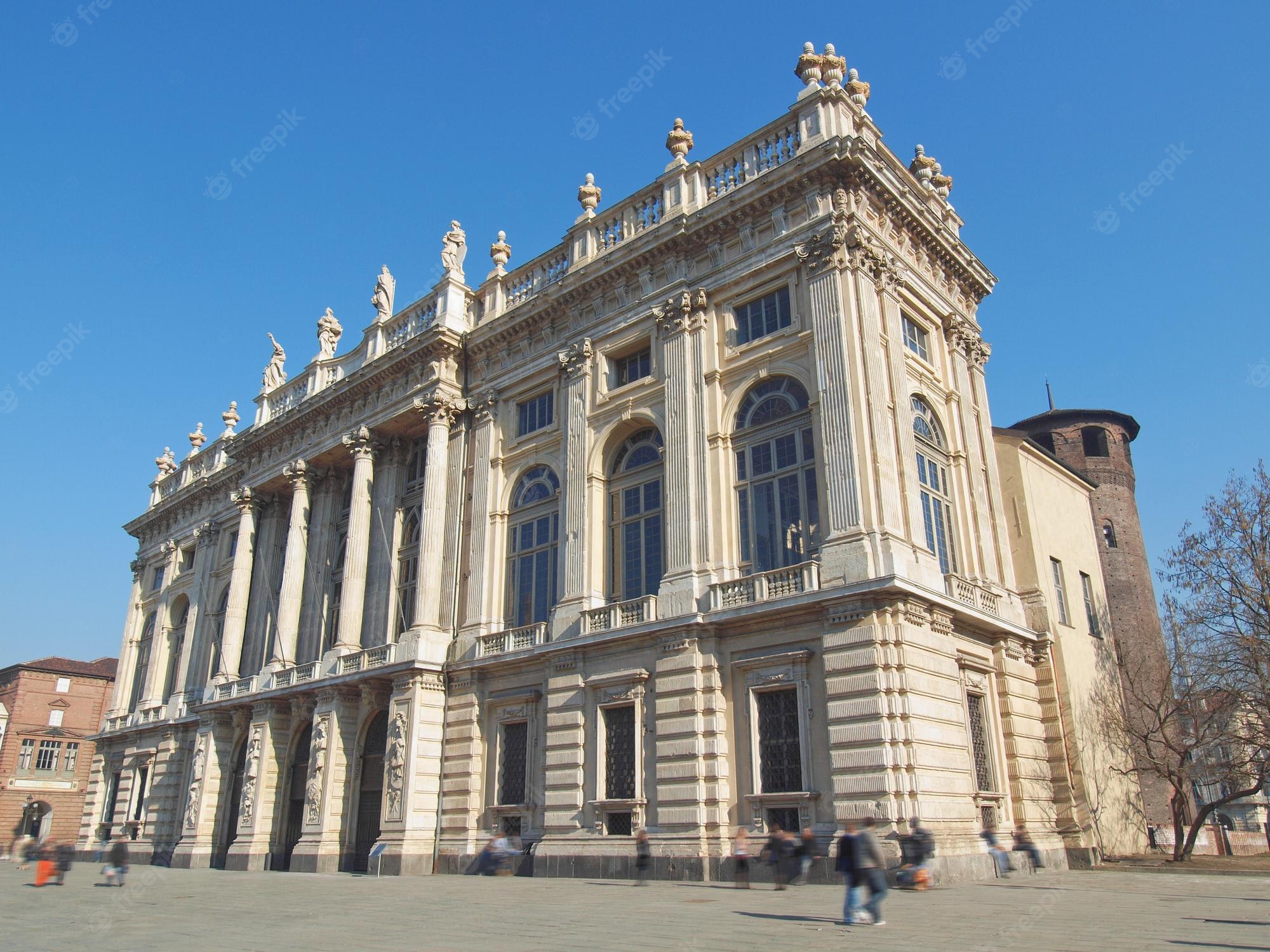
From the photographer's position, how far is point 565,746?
2508 cm

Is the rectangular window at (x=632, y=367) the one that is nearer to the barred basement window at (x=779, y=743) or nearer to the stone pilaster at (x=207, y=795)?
the barred basement window at (x=779, y=743)

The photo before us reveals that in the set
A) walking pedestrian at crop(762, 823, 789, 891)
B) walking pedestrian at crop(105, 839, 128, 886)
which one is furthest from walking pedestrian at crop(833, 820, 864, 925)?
walking pedestrian at crop(105, 839, 128, 886)

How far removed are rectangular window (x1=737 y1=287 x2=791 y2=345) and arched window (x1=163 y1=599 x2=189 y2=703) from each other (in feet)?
109

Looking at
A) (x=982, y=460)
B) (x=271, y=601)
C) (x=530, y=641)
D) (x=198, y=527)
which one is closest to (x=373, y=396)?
(x=271, y=601)

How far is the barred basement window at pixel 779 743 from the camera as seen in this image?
835 inches

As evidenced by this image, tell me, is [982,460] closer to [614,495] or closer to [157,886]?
[614,495]

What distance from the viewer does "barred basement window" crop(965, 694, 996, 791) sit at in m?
22.9

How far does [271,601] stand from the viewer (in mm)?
40031

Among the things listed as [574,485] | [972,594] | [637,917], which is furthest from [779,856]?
[574,485]

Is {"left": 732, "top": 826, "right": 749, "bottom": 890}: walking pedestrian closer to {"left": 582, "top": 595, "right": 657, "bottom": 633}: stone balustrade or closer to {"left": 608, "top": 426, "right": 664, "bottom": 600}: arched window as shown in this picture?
{"left": 582, "top": 595, "right": 657, "bottom": 633}: stone balustrade

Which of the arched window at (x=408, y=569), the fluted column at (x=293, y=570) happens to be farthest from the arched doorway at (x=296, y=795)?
the arched window at (x=408, y=569)

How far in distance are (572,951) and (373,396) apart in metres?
28.5

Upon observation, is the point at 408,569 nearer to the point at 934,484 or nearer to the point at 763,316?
the point at 763,316

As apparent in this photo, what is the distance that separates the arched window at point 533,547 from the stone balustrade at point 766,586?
6960 mm
